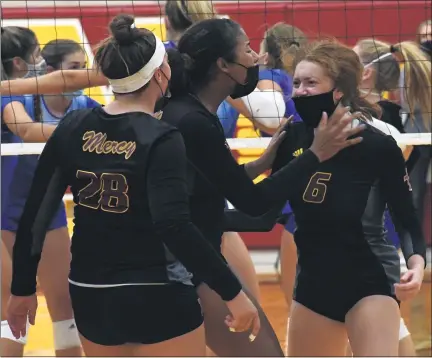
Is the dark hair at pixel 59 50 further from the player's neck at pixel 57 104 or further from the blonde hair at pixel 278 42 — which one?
the blonde hair at pixel 278 42

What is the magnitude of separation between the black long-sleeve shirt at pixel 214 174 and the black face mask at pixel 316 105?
0.37m

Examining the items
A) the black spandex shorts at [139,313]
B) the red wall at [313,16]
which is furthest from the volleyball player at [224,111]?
the red wall at [313,16]

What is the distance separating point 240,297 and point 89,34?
18.8 ft

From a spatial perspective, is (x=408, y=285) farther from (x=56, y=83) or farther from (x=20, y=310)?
(x=56, y=83)

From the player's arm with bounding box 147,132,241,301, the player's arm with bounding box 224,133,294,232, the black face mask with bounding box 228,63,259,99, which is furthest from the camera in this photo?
the player's arm with bounding box 224,133,294,232

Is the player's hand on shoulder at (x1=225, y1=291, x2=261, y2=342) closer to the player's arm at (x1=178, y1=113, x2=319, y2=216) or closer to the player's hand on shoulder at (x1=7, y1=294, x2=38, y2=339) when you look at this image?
the player's arm at (x1=178, y1=113, x2=319, y2=216)

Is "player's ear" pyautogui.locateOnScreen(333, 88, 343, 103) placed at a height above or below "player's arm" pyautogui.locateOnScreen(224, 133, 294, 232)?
above

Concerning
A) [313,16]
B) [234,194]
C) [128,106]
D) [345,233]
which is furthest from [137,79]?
[313,16]

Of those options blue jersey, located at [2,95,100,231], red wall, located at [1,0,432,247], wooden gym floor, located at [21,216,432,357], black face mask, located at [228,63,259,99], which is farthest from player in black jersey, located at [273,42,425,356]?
red wall, located at [1,0,432,247]

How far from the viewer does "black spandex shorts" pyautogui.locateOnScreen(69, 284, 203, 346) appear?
3.10m

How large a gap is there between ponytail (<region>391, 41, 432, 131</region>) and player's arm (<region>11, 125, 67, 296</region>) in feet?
9.65

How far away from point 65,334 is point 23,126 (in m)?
1.07

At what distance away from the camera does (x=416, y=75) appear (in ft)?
Result: 18.7

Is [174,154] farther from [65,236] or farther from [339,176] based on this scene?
[65,236]
